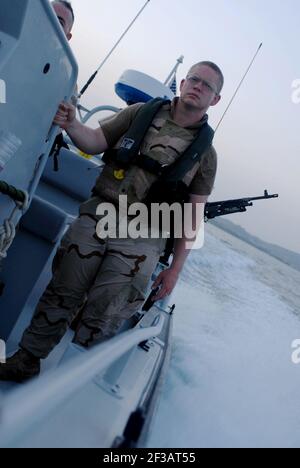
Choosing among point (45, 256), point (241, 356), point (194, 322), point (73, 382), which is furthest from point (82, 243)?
point (194, 322)

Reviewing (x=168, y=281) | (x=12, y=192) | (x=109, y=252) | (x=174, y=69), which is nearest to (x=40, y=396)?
(x=12, y=192)

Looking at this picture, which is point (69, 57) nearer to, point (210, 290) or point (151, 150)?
point (151, 150)

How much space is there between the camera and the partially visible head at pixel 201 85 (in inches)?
67.9

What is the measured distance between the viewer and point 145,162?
173 centimetres

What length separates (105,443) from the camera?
88 centimetres

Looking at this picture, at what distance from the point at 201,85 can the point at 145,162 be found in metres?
0.42

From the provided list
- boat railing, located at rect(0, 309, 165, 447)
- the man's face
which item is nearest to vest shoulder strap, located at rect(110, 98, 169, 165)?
the man's face

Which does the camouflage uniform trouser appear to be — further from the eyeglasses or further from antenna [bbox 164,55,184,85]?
antenna [bbox 164,55,184,85]

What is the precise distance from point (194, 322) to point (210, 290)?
11.3 ft

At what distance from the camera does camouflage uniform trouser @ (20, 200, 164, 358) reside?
162 cm

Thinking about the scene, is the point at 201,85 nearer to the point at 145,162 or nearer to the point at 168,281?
the point at 145,162

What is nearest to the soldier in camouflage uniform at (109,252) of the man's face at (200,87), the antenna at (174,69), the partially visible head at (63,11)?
the man's face at (200,87)

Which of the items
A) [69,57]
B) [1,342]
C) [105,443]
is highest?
[69,57]

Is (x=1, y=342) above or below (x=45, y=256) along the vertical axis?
below
